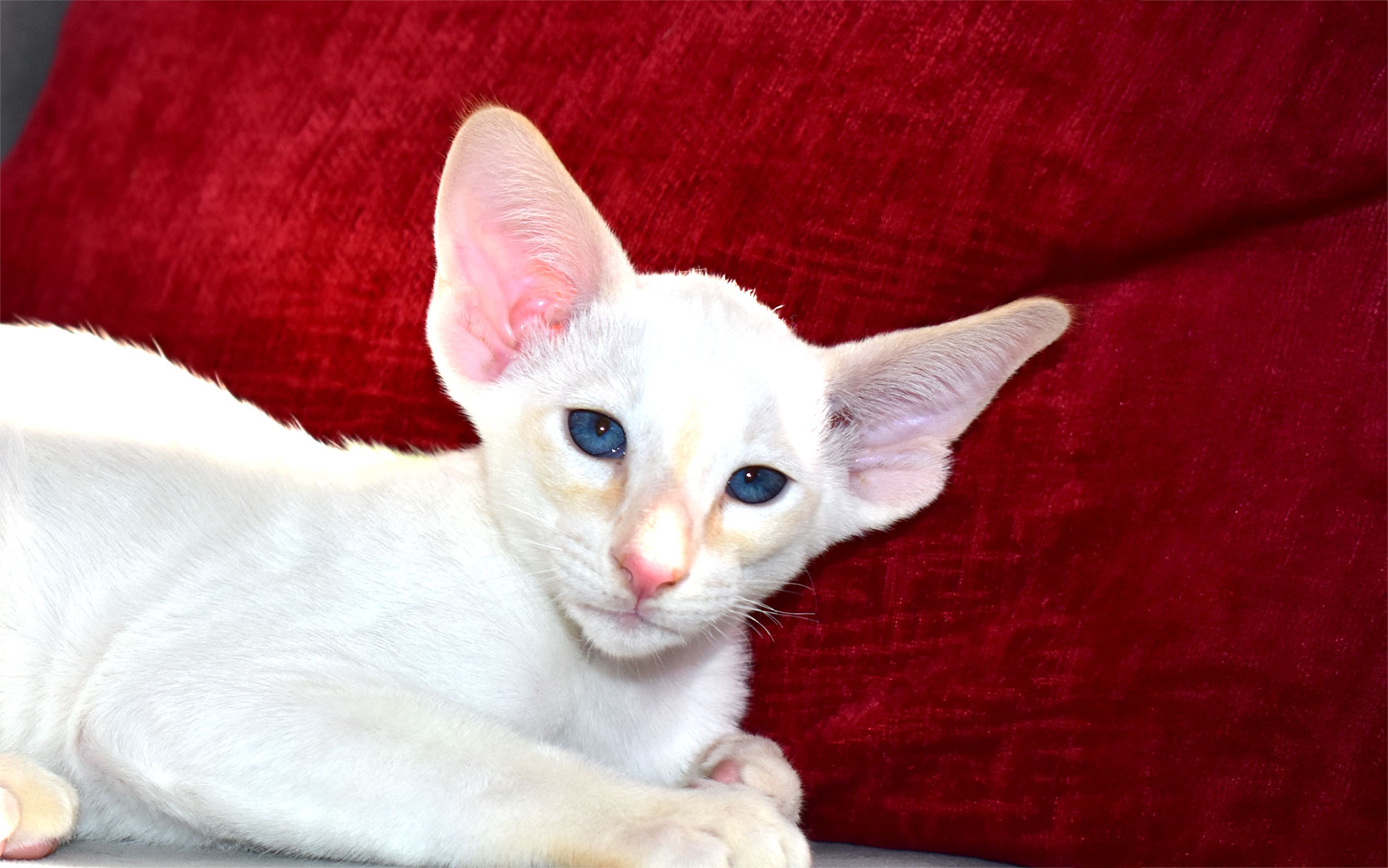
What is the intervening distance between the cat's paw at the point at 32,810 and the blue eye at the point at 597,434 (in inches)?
22.2

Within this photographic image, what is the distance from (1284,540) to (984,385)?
36 centimetres

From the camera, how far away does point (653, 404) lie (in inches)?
A: 48.3

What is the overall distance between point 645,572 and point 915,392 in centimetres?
39

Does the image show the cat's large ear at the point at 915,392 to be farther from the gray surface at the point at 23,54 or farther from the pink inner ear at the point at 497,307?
the gray surface at the point at 23,54

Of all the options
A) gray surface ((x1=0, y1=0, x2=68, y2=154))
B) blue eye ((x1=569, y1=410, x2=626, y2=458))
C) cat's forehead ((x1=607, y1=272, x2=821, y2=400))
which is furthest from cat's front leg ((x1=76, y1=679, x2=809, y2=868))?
gray surface ((x1=0, y1=0, x2=68, y2=154))

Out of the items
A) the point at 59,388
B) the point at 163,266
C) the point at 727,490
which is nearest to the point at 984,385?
the point at 727,490

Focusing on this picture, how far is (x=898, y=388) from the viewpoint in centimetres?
133

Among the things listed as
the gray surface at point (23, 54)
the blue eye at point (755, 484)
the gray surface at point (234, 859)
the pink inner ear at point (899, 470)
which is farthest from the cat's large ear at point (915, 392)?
the gray surface at point (23, 54)

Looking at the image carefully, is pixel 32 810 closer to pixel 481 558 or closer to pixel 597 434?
pixel 481 558

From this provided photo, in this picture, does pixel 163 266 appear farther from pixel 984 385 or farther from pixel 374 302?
pixel 984 385

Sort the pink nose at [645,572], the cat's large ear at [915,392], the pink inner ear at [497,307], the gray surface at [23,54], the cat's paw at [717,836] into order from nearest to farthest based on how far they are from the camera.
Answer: the cat's paw at [717,836]
the pink nose at [645,572]
the cat's large ear at [915,392]
the pink inner ear at [497,307]
the gray surface at [23,54]

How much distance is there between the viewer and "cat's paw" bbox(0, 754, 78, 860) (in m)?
1.04

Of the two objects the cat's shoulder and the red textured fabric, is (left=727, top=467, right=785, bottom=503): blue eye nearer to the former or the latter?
the red textured fabric

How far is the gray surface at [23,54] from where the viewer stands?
2.48 meters
